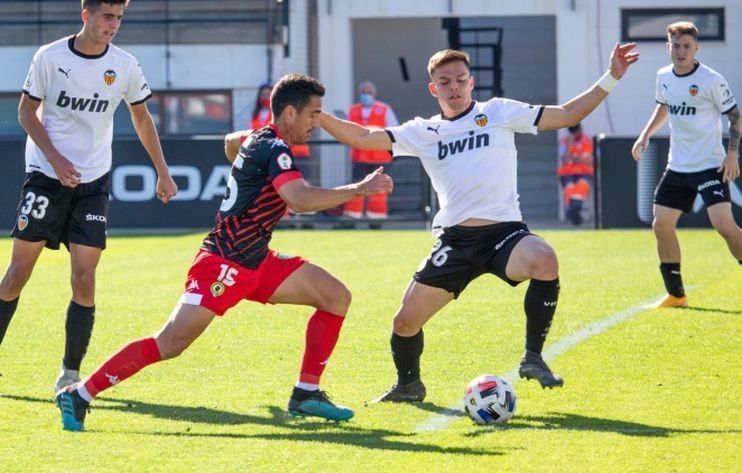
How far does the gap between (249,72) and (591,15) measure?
6274 millimetres

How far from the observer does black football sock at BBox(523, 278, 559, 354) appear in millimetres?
7570

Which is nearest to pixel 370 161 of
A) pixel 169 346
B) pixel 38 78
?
pixel 38 78

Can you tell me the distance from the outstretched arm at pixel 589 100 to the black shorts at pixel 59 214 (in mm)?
2474

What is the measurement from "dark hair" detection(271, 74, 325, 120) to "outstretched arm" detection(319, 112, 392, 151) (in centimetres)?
75

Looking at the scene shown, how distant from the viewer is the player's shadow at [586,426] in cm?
652

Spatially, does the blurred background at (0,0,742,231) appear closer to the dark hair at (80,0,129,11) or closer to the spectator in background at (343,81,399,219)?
the spectator in background at (343,81,399,219)

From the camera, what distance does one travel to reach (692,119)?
11.5 metres

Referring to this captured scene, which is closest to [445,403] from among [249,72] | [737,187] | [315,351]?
[315,351]

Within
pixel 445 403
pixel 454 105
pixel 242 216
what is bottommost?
pixel 445 403

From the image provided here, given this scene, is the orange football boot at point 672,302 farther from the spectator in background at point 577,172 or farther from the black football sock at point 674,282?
the spectator in background at point 577,172

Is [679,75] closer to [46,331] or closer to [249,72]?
[46,331]

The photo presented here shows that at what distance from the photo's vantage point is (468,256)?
7.66 meters

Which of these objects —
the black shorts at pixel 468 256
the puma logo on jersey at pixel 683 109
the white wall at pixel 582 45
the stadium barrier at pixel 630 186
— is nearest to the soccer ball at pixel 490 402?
the black shorts at pixel 468 256

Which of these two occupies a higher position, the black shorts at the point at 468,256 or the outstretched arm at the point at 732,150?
the outstretched arm at the point at 732,150
